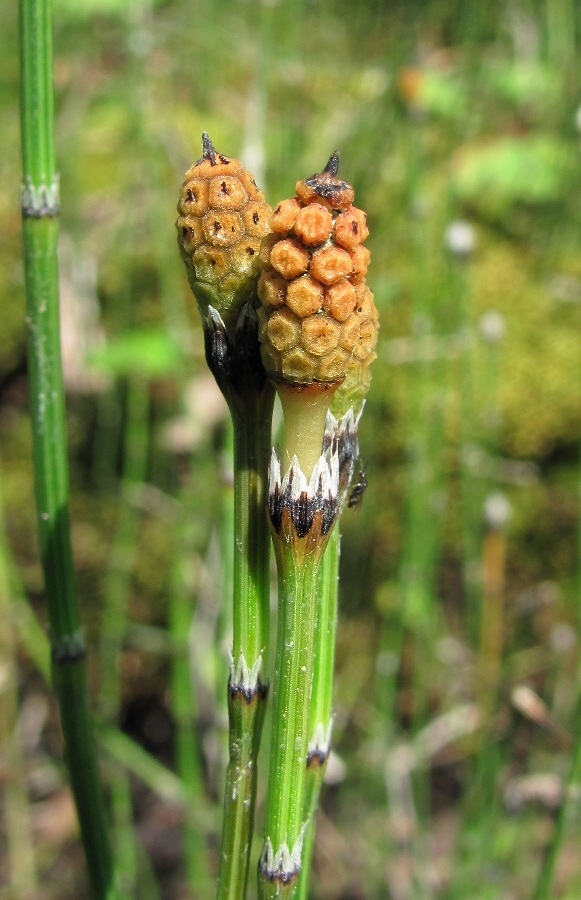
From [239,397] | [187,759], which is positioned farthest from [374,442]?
[239,397]

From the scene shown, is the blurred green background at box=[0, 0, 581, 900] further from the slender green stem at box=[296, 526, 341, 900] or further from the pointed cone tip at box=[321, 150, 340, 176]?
the pointed cone tip at box=[321, 150, 340, 176]

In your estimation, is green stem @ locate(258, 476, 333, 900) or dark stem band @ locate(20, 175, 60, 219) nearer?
green stem @ locate(258, 476, 333, 900)

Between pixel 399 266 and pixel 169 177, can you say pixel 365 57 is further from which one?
pixel 399 266

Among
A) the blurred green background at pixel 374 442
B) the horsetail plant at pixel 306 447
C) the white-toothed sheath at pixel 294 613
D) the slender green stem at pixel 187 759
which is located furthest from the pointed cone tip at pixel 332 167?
the slender green stem at pixel 187 759

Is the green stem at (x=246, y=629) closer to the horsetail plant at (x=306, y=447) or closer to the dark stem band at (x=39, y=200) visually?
A: the horsetail plant at (x=306, y=447)

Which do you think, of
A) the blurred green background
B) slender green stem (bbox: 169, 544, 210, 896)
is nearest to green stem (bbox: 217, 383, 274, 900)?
the blurred green background

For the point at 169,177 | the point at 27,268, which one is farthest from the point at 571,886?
the point at 169,177

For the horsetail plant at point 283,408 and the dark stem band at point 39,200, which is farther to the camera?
the dark stem band at point 39,200
